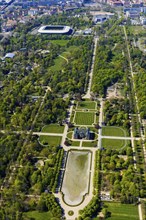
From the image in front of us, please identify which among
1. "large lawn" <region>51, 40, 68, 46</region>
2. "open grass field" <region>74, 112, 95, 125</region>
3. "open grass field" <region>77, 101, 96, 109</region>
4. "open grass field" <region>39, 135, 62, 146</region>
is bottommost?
"open grass field" <region>39, 135, 62, 146</region>

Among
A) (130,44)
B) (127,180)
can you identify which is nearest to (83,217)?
(127,180)

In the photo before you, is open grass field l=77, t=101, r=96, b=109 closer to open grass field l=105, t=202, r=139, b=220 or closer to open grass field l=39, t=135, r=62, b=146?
open grass field l=39, t=135, r=62, b=146

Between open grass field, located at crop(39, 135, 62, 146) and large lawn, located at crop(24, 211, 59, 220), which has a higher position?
open grass field, located at crop(39, 135, 62, 146)

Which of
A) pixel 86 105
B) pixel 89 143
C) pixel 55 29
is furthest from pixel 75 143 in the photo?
pixel 55 29

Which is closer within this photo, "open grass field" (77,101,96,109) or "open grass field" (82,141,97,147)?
"open grass field" (82,141,97,147)

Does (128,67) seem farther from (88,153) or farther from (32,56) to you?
(88,153)

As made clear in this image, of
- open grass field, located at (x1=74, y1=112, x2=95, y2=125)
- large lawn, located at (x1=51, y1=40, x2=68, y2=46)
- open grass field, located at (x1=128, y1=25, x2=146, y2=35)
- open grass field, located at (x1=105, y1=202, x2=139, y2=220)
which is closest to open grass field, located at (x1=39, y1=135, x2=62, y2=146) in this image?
open grass field, located at (x1=74, y1=112, x2=95, y2=125)
